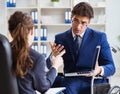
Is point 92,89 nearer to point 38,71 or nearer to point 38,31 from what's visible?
point 38,71

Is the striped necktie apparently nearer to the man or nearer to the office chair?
the man

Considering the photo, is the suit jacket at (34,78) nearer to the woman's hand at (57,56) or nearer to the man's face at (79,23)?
the woman's hand at (57,56)

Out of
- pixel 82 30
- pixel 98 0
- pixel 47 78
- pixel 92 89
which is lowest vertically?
pixel 92 89

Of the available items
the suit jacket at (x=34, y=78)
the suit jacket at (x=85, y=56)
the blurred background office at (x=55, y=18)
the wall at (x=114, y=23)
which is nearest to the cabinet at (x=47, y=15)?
the blurred background office at (x=55, y=18)

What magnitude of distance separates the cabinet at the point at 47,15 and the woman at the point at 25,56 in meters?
3.79

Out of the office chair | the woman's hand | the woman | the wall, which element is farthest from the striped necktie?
the wall

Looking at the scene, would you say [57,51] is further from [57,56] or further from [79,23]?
[79,23]

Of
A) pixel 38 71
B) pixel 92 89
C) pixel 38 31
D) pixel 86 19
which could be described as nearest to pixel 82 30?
pixel 86 19

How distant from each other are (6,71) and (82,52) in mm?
667

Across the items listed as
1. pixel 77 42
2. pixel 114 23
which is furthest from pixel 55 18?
pixel 77 42

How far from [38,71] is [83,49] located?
1.68 feet

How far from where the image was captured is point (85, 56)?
1959 millimetres

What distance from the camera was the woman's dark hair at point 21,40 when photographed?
1547 mm

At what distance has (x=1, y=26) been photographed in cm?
564
